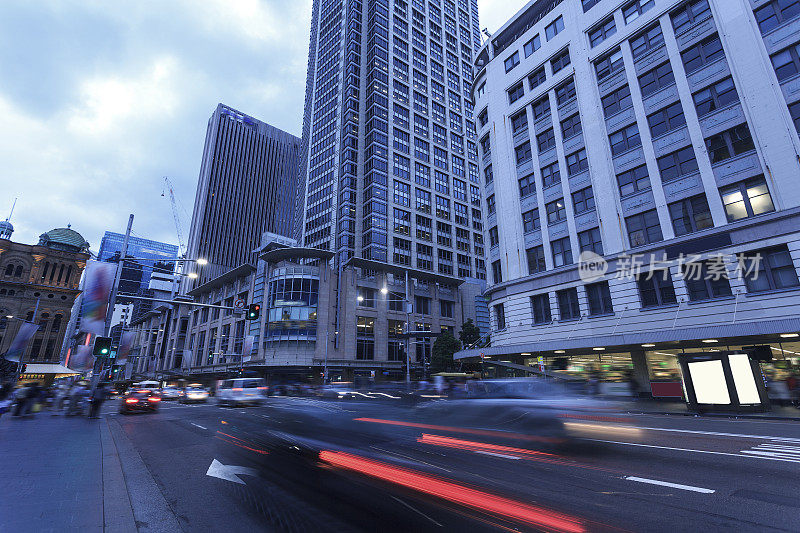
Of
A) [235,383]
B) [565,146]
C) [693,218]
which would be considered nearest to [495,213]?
[565,146]

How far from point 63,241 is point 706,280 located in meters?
97.5

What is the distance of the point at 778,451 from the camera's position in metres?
8.99

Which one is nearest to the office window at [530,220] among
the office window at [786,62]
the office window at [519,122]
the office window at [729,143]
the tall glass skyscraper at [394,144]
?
the office window at [519,122]

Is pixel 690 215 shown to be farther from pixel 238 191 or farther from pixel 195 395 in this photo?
pixel 238 191

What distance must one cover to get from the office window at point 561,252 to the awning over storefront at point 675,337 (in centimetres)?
610

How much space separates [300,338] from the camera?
52.9 m

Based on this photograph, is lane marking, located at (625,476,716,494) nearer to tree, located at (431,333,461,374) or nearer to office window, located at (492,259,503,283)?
office window, located at (492,259,503,283)

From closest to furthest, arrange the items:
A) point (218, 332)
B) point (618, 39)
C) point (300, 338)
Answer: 1. point (618, 39)
2. point (300, 338)
3. point (218, 332)

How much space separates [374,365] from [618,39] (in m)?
48.2

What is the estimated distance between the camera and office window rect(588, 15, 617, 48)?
30.6 metres

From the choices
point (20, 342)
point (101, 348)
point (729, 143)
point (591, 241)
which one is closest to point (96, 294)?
point (101, 348)

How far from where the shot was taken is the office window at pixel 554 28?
33.9 metres

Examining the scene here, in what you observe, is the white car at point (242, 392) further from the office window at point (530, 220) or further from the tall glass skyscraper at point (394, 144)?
the tall glass skyscraper at point (394, 144)

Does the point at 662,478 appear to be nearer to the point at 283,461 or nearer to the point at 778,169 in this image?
the point at 283,461
